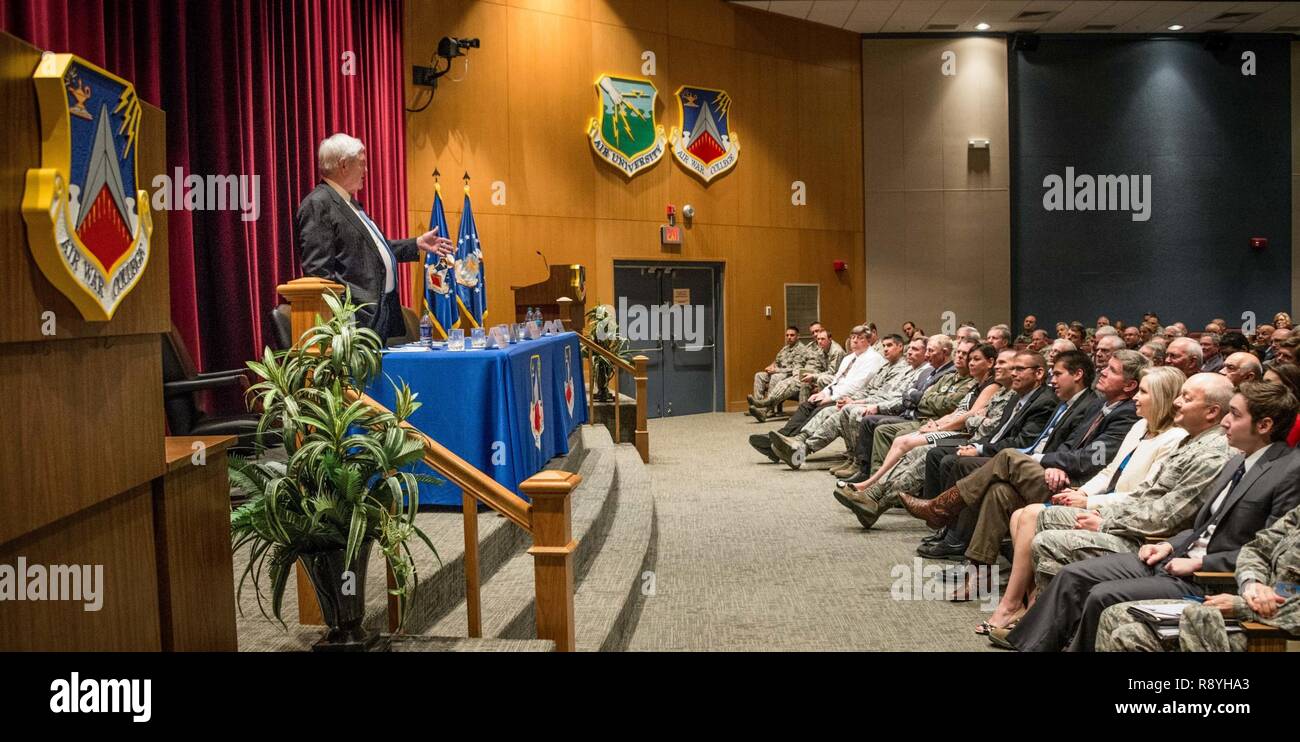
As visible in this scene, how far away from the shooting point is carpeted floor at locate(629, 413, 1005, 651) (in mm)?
4164

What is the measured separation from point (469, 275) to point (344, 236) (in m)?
4.87

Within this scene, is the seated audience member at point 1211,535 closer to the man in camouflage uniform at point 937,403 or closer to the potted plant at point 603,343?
the man in camouflage uniform at point 937,403

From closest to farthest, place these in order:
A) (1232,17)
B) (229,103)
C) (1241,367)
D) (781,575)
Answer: (1241,367) < (781,575) < (229,103) < (1232,17)

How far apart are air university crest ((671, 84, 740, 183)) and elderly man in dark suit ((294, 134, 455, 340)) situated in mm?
8429

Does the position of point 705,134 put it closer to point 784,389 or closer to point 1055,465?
point 784,389

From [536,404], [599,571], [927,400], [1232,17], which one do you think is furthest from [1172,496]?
[1232,17]

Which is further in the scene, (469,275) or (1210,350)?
(469,275)

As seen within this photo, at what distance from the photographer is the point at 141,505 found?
1632mm

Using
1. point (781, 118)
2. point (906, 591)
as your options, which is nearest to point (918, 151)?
point (781, 118)

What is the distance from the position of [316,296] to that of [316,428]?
865 millimetres

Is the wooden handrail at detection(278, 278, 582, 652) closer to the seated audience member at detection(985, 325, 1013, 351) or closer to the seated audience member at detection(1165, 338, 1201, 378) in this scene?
the seated audience member at detection(1165, 338, 1201, 378)

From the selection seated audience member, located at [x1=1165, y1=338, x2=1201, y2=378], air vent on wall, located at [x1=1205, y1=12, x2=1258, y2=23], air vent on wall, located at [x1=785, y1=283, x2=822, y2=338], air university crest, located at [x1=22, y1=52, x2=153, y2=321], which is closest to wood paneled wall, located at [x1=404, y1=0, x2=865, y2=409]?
air vent on wall, located at [x1=785, y1=283, x2=822, y2=338]

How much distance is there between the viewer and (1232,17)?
14.5m

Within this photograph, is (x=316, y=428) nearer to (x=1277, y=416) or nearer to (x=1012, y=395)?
(x=1277, y=416)
